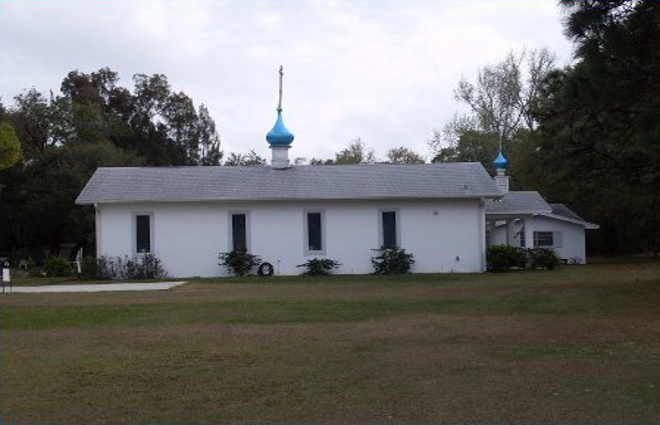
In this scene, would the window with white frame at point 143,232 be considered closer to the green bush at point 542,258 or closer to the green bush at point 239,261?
the green bush at point 239,261

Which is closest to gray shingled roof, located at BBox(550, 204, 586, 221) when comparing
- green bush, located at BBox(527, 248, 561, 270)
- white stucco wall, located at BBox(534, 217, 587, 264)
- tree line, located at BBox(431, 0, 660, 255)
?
white stucco wall, located at BBox(534, 217, 587, 264)

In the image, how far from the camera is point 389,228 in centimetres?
3019

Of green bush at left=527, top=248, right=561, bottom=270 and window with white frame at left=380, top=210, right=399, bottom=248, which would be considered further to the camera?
green bush at left=527, top=248, right=561, bottom=270

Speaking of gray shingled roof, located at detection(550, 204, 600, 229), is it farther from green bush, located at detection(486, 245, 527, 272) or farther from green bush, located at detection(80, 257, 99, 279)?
green bush, located at detection(80, 257, 99, 279)

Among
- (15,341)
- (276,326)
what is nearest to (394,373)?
(276,326)

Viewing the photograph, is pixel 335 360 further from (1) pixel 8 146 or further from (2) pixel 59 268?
(2) pixel 59 268

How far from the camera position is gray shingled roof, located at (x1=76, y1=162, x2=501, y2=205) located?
1168 inches

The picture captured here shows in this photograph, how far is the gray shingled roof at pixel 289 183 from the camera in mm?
29656

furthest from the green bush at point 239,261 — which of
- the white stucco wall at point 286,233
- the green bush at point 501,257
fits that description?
the green bush at point 501,257

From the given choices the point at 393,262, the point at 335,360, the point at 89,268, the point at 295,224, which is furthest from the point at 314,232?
the point at 335,360

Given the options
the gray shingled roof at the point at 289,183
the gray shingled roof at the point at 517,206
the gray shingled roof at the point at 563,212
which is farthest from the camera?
the gray shingled roof at the point at 563,212

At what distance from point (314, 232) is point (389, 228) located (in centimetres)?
283

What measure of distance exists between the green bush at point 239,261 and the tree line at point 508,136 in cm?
838

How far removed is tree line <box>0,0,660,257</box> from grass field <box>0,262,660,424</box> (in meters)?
3.33
